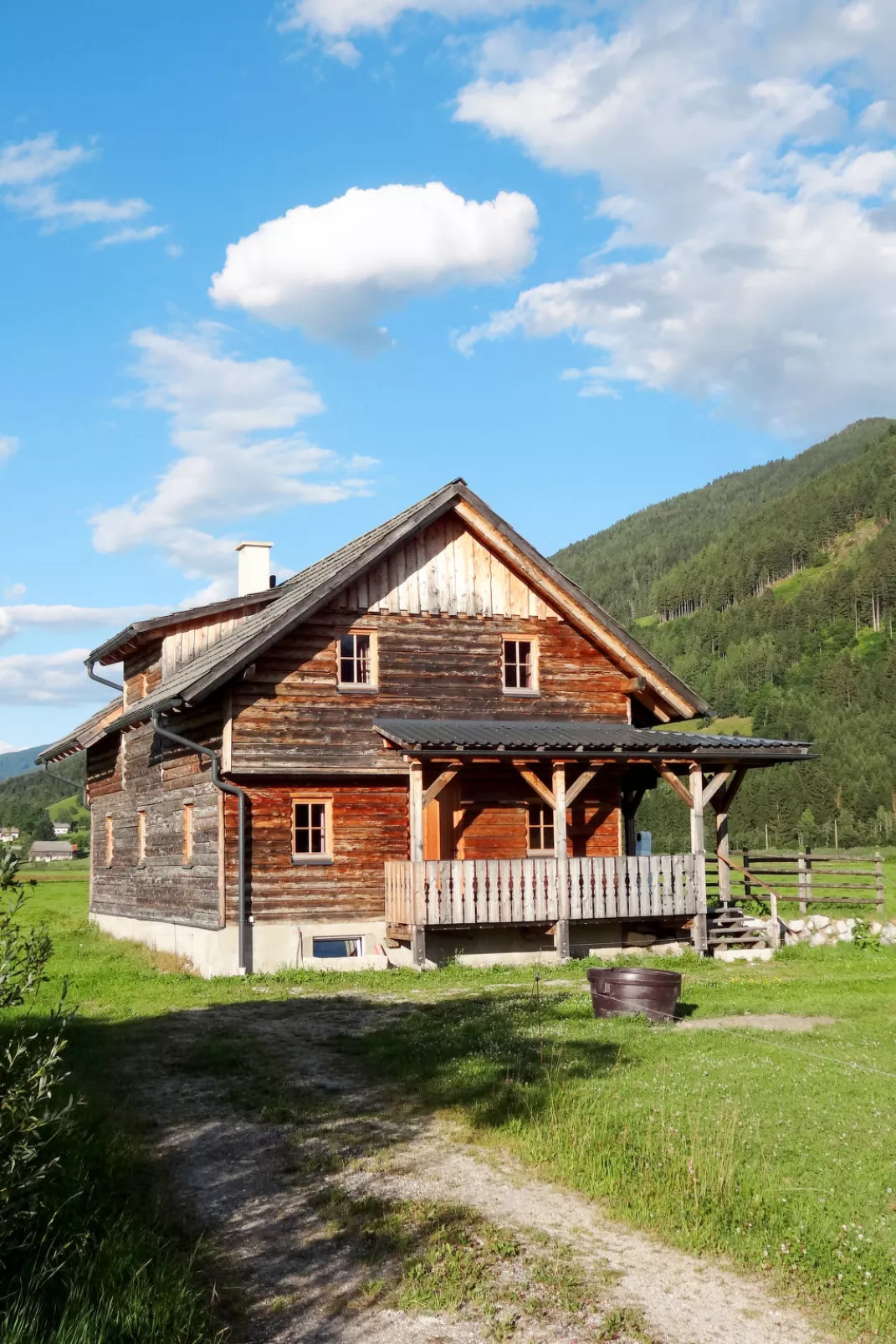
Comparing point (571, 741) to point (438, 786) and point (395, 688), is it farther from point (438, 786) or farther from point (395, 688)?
point (395, 688)

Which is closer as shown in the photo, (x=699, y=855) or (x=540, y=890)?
(x=540, y=890)

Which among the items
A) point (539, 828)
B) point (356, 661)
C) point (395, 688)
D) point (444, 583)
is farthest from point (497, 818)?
point (444, 583)

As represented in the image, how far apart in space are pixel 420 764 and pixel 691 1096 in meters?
11.3

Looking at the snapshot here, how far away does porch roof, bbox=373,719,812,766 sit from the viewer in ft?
69.4

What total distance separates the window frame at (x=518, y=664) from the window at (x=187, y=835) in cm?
662

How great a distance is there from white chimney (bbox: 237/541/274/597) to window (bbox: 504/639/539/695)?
22.2 ft

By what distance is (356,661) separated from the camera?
77.8 feet

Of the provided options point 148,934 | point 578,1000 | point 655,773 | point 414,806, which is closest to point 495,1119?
point 578,1000

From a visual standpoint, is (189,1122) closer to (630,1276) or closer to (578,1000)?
(630,1276)

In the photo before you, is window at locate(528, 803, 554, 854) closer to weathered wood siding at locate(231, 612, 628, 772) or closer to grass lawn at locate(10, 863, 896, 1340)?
weathered wood siding at locate(231, 612, 628, 772)

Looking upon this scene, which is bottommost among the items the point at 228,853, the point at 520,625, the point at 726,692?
the point at 228,853

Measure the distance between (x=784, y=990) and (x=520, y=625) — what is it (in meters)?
9.47

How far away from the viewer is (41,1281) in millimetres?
6625

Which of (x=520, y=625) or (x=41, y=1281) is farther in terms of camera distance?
(x=520, y=625)
